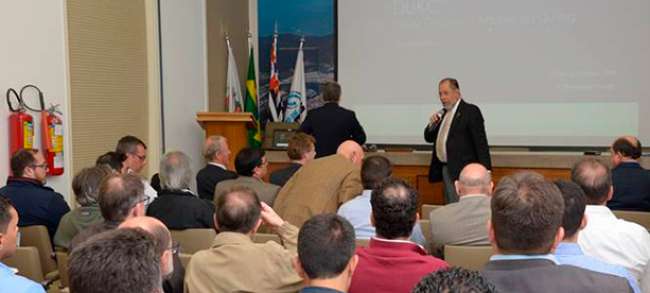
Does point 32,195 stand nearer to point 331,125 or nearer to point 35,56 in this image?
point 35,56

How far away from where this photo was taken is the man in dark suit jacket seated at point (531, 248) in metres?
1.71

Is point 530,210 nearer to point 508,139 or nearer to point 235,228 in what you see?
point 235,228

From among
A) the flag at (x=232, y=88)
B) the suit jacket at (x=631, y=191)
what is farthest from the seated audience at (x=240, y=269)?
the flag at (x=232, y=88)

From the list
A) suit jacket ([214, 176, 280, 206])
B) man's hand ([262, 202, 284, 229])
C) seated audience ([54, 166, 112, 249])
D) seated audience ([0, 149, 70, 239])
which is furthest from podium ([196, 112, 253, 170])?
man's hand ([262, 202, 284, 229])

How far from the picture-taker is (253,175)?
14.3 feet

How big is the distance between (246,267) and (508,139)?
5.50m

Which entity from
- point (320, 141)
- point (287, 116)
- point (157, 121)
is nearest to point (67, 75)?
point (157, 121)

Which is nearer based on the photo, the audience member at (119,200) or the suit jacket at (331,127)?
the audience member at (119,200)

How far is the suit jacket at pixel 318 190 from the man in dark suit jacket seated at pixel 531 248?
199cm

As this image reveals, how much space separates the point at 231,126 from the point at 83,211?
3482 millimetres

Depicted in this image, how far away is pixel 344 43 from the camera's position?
7.81 meters

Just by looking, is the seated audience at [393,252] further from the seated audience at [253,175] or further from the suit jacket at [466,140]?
the suit jacket at [466,140]

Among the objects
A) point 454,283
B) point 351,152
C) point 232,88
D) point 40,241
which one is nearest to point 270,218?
point 40,241

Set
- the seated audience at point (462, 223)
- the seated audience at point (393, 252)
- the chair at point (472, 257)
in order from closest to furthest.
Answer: the seated audience at point (393, 252) < the chair at point (472, 257) < the seated audience at point (462, 223)
